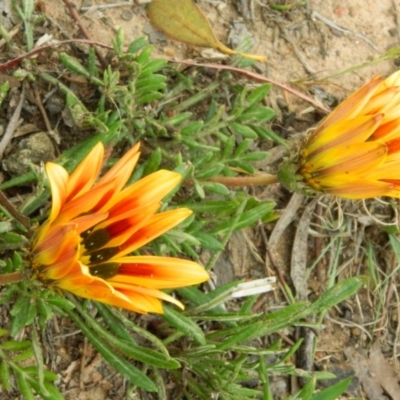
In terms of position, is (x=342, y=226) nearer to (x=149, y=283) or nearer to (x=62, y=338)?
(x=62, y=338)

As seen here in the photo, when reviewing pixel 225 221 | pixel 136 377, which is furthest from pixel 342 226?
pixel 136 377

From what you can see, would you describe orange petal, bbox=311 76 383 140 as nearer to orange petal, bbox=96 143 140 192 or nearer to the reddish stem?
orange petal, bbox=96 143 140 192

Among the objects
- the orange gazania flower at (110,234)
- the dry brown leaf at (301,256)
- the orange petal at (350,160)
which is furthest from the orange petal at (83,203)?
the dry brown leaf at (301,256)

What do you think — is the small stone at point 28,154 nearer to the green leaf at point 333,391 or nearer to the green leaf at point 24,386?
the green leaf at point 24,386

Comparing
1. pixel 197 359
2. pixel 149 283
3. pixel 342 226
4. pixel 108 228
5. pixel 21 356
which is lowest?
pixel 342 226

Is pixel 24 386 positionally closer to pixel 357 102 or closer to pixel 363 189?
pixel 363 189

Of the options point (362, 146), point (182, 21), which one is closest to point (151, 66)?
point (182, 21)

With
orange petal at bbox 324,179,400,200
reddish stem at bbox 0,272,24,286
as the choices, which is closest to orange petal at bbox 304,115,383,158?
orange petal at bbox 324,179,400,200
